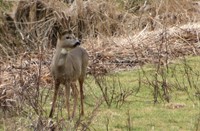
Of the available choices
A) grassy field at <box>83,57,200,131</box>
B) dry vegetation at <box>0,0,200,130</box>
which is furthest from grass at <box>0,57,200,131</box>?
dry vegetation at <box>0,0,200,130</box>


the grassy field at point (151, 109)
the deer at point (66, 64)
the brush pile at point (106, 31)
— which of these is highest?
the brush pile at point (106, 31)

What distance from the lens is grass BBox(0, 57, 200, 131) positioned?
925cm

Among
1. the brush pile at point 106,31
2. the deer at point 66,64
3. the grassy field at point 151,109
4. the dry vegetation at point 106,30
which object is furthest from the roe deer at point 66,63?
the brush pile at point 106,31

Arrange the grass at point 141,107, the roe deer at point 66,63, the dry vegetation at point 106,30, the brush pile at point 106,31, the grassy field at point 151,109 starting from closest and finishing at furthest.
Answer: the grass at point 141,107 → the grassy field at point 151,109 → the roe deer at point 66,63 → the dry vegetation at point 106,30 → the brush pile at point 106,31

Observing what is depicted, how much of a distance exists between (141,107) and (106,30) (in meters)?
7.57

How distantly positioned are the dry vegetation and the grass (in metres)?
0.76

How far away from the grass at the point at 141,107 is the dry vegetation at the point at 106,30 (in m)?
0.76

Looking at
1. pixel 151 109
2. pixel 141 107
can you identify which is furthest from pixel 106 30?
pixel 151 109

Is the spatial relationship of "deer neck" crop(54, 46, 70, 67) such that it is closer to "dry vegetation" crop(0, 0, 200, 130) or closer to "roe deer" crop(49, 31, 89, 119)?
"roe deer" crop(49, 31, 89, 119)

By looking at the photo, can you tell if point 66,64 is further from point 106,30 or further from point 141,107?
point 106,30

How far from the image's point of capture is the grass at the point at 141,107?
30.3ft

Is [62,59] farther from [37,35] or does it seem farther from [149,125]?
[37,35]

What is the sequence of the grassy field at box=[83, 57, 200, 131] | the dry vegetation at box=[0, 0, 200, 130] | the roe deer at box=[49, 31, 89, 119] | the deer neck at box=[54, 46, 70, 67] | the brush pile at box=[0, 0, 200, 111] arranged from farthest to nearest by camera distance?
the brush pile at box=[0, 0, 200, 111] → the dry vegetation at box=[0, 0, 200, 130] → the deer neck at box=[54, 46, 70, 67] → the roe deer at box=[49, 31, 89, 119] → the grassy field at box=[83, 57, 200, 131]

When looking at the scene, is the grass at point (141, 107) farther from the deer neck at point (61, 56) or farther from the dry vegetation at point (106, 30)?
the dry vegetation at point (106, 30)
